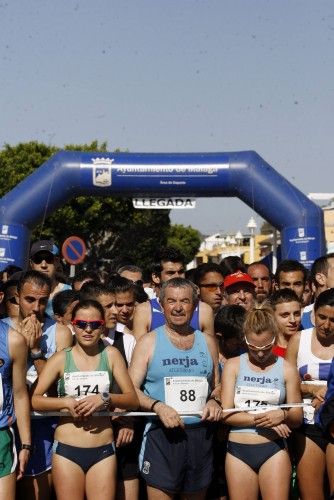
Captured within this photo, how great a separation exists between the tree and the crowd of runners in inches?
1192

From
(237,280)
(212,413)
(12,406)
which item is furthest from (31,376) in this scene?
(237,280)

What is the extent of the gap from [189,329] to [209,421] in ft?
1.95

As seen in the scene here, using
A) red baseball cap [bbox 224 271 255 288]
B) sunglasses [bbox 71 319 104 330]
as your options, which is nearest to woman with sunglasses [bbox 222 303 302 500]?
sunglasses [bbox 71 319 104 330]

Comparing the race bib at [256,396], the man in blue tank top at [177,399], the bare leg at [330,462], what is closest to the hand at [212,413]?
the man in blue tank top at [177,399]

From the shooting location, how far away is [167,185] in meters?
13.3

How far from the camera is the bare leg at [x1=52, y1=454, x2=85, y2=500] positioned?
4754 millimetres

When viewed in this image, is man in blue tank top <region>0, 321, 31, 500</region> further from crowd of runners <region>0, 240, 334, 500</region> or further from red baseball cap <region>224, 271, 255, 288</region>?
red baseball cap <region>224, 271, 255, 288</region>

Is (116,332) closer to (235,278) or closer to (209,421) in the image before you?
(209,421)

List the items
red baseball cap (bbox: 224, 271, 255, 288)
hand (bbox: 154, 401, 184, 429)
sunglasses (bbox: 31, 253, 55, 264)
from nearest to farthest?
hand (bbox: 154, 401, 184, 429) → red baseball cap (bbox: 224, 271, 255, 288) → sunglasses (bbox: 31, 253, 55, 264)

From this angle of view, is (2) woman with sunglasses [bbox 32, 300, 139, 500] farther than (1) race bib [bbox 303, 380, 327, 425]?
No

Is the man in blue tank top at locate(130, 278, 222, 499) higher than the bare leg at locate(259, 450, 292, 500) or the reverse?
higher

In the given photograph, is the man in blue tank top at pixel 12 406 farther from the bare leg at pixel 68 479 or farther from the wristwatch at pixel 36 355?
the wristwatch at pixel 36 355

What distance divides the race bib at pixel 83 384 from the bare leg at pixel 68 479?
0.40m

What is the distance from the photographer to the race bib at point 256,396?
4.89m
